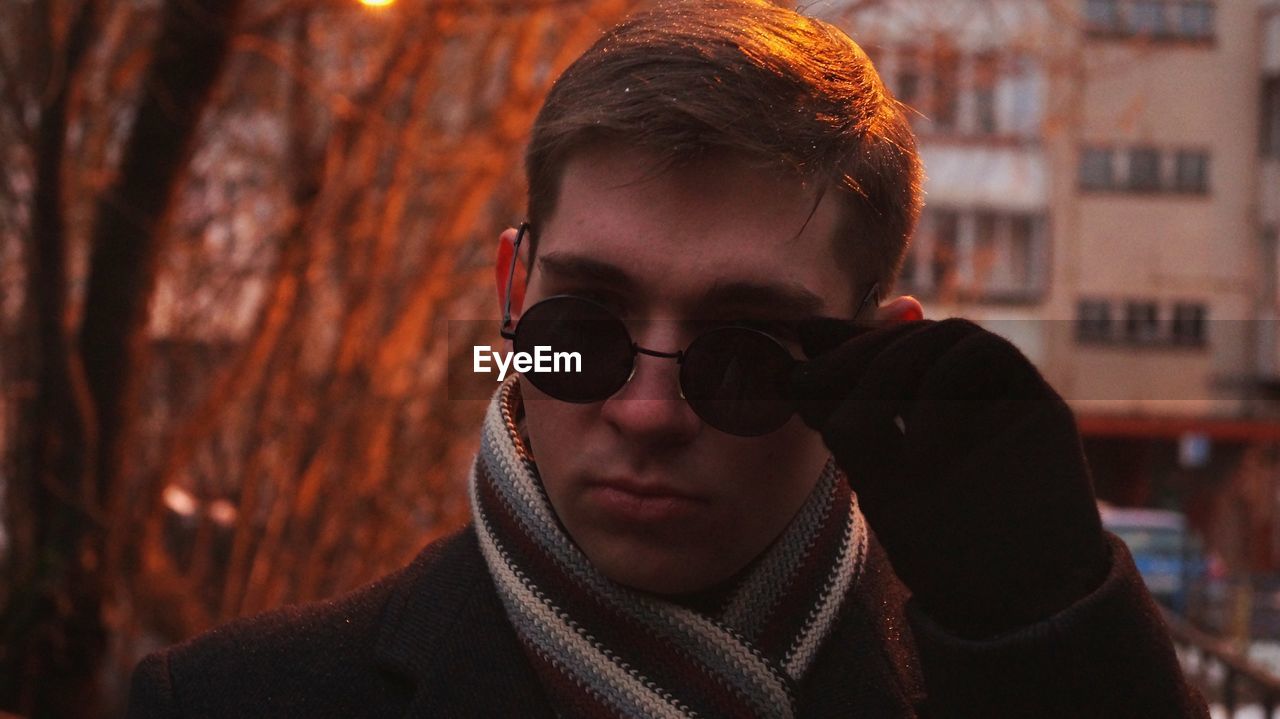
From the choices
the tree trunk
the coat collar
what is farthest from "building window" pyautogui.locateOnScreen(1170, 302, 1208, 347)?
the coat collar

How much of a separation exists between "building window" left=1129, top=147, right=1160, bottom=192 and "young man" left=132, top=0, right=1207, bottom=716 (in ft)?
80.9

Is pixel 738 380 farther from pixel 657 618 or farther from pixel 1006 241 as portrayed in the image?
pixel 1006 241

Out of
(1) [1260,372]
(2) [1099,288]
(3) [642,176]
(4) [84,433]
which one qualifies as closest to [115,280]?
(4) [84,433]

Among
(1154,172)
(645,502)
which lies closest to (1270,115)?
(1154,172)

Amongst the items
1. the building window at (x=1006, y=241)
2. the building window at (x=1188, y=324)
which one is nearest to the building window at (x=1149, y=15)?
the building window at (x=1006, y=241)

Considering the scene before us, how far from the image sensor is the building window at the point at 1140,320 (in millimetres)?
24141

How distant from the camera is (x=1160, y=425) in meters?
24.2

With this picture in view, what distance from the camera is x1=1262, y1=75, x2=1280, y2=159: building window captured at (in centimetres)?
2525

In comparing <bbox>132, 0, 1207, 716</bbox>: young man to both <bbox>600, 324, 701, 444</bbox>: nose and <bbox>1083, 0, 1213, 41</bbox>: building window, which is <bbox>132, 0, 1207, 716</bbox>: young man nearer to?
<bbox>600, 324, 701, 444</bbox>: nose

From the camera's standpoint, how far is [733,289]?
5.98ft

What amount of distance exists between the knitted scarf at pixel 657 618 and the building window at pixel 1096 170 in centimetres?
2425

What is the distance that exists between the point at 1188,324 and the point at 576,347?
2498 centimetres

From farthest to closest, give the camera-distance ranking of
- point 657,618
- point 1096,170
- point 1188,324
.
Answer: point 1096,170 → point 1188,324 → point 657,618

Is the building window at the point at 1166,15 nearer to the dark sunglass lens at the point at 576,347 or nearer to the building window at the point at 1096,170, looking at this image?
the building window at the point at 1096,170
